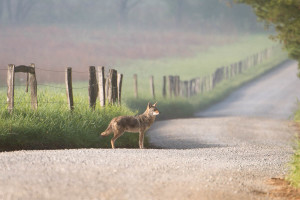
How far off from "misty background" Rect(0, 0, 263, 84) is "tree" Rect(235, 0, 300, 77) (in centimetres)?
2028

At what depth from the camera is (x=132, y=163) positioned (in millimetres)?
11094

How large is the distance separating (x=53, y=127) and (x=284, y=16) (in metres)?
12.8

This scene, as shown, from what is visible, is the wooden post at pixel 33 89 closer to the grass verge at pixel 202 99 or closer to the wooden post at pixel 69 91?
the wooden post at pixel 69 91

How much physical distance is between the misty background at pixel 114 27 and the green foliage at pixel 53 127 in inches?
1019

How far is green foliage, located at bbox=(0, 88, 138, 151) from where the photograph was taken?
1461 cm

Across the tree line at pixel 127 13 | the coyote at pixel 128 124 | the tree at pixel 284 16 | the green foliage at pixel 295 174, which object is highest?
the tree line at pixel 127 13

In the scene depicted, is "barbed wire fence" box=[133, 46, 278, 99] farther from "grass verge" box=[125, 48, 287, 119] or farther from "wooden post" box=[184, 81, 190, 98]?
"grass verge" box=[125, 48, 287, 119]

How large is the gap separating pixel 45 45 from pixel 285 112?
26150 mm

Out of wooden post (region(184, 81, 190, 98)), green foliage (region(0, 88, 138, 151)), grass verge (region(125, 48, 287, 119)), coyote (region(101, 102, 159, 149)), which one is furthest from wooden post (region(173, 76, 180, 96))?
coyote (region(101, 102, 159, 149))

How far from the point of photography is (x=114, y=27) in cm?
7894

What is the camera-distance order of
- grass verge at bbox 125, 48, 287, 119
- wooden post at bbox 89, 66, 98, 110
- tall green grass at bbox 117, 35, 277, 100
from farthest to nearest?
1. tall green grass at bbox 117, 35, 277, 100
2. grass verge at bbox 125, 48, 287, 119
3. wooden post at bbox 89, 66, 98, 110

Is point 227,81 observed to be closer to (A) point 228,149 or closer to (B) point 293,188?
(A) point 228,149

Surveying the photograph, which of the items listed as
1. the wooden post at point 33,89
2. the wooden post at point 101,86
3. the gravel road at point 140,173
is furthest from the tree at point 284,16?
the wooden post at point 33,89

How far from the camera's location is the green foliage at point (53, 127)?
14609 mm
